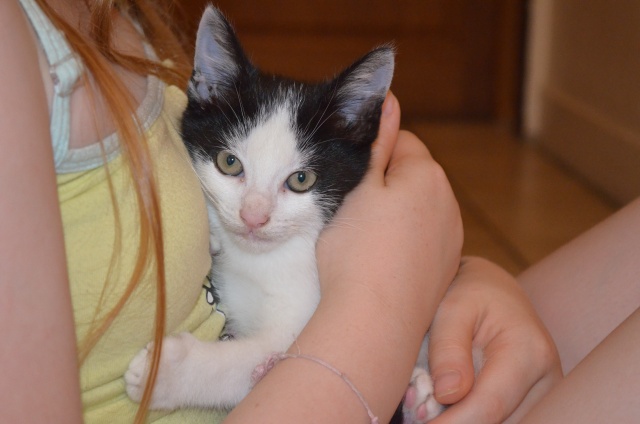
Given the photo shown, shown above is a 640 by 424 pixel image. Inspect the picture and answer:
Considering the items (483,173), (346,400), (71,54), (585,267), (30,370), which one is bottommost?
(483,173)

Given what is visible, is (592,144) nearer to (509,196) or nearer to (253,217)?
(509,196)

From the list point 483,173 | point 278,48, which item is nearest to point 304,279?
point 483,173

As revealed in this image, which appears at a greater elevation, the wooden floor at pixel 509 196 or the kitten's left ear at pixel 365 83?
the kitten's left ear at pixel 365 83

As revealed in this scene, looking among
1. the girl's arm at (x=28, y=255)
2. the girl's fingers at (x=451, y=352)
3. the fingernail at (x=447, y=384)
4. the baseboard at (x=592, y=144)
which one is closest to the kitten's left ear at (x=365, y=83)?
the girl's fingers at (x=451, y=352)

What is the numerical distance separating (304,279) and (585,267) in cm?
46

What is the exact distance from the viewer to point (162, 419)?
1.07 metres

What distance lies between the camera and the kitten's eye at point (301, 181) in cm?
128

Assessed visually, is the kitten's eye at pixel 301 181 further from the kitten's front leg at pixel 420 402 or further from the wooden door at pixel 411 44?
the wooden door at pixel 411 44

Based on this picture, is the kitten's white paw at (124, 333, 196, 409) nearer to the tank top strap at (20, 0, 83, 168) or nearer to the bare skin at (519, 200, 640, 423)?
the tank top strap at (20, 0, 83, 168)

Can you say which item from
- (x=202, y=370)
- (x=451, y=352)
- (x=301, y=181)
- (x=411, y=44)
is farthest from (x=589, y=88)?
(x=202, y=370)

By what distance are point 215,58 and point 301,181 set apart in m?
0.25

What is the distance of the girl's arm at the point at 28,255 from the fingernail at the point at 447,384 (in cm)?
49

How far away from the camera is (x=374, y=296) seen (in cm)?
103

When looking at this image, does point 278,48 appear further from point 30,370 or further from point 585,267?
point 30,370
